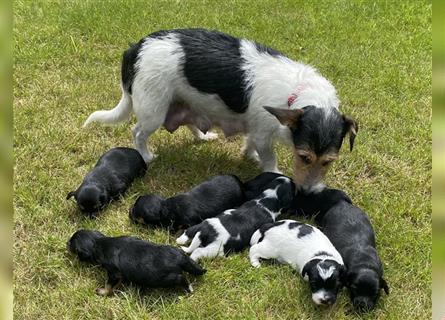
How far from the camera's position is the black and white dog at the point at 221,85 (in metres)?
4.90

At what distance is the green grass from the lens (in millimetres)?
3809

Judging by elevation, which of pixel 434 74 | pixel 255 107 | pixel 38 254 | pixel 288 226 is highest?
pixel 434 74

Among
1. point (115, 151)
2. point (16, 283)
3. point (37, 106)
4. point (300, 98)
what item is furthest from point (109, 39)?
point (16, 283)

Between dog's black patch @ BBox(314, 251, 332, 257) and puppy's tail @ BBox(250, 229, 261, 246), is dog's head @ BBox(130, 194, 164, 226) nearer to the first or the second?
puppy's tail @ BBox(250, 229, 261, 246)

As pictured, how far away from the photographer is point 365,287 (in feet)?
11.9

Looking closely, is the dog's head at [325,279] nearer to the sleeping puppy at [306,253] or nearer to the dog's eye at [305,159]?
the sleeping puppy at [306,253]

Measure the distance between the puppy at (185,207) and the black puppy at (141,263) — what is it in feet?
1.79

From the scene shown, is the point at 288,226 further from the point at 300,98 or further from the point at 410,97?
the point at 410,97

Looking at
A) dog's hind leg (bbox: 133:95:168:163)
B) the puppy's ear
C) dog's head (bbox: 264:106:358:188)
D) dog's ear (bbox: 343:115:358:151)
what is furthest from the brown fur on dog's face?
the puppy's ear

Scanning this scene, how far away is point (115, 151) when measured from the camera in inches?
195

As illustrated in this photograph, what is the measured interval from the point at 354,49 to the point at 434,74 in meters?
→ 7.29

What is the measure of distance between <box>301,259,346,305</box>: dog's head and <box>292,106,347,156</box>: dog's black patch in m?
1.12

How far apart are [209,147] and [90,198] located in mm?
1718

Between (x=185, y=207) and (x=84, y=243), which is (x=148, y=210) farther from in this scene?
(x=84, y=243)
